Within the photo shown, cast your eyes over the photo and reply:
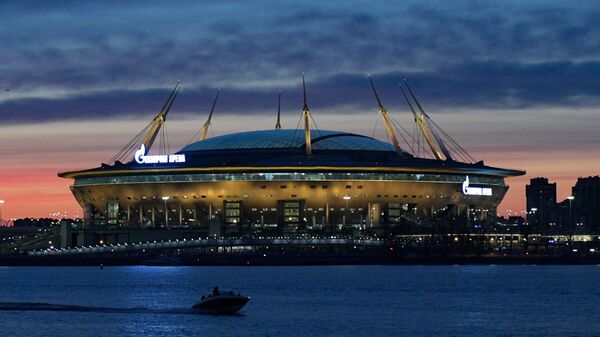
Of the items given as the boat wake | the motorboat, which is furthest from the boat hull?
the boat wake

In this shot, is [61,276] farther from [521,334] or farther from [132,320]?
[521,334]

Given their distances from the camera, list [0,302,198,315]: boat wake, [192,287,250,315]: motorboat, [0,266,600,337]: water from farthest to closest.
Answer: [0,302,198,315]: boat wake < [192,287,250,315]: motorboat < [0,266,600,337]: water

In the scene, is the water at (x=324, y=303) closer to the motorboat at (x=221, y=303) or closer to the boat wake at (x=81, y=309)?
the boat wake at (x=81, y=309)

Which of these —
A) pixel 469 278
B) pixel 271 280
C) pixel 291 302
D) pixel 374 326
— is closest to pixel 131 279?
pixel 271 280

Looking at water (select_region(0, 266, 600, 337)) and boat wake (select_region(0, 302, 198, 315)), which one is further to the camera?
boat wake (select_region(0, 302, 198, 315))

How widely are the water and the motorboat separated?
1.08m

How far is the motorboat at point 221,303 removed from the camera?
99812 mm

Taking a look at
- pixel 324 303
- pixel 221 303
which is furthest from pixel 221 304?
pixel 324 303

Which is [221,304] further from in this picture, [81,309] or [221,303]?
[81,309]

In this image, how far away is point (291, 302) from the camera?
11500 cm

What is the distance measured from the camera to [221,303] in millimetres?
100000

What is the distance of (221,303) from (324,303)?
49.9 ft

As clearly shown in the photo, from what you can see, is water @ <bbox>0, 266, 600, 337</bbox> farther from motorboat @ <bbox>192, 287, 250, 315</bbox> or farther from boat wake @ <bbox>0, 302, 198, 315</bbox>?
motorboat @ <bbox>192, 287, 250, 315</bbox>

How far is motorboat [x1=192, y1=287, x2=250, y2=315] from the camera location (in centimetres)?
9981
